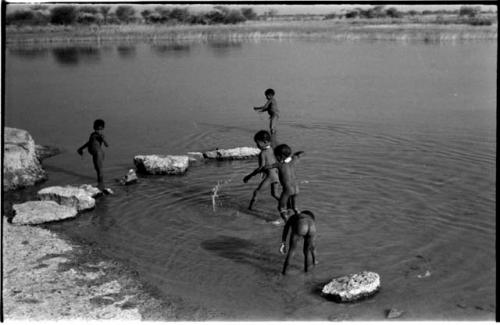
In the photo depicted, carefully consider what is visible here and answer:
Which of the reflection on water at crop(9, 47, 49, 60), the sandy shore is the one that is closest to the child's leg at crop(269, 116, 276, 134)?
the sandy shore

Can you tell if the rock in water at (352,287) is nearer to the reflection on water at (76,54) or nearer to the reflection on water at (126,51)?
the reflection on water at (76,54)

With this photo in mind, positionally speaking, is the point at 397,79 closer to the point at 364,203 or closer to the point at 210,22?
the point at 364,203

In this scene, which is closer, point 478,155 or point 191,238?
point 191,238

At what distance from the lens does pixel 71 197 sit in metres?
9.89

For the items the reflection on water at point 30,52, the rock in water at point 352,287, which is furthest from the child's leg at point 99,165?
the reflection on water at point 30,52

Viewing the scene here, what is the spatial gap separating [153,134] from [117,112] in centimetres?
364

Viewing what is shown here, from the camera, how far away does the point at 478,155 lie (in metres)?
12.2

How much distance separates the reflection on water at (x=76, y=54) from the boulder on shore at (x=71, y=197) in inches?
965

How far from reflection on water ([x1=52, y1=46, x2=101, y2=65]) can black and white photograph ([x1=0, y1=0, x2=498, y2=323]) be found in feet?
36.1

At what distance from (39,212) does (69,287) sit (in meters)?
2.80

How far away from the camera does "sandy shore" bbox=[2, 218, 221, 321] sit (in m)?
6.39

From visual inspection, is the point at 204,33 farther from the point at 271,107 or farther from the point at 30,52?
the point at 271,107

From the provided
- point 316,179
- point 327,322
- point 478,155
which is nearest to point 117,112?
point 316,179

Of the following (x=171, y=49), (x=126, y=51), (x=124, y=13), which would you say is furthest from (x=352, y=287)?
(x=124, y=13)
